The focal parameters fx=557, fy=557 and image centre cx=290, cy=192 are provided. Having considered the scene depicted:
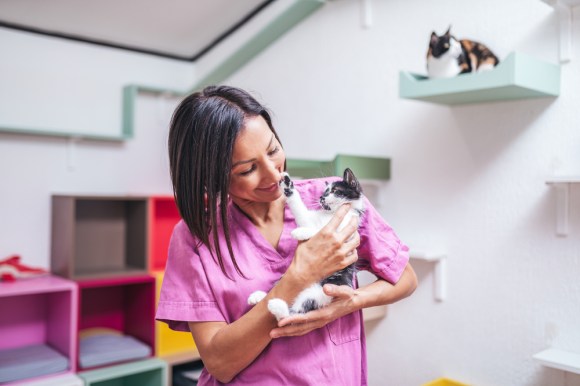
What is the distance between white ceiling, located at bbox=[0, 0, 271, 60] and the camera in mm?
2100

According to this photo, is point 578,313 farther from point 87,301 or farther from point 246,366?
point 87,301

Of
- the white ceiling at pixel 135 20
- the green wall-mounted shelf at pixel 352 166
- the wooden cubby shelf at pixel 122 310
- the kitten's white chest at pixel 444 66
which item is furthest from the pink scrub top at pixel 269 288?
the white ceiling at pixel 135 20

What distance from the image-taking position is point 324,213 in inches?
35.5

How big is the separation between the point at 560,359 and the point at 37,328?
72.4 inches

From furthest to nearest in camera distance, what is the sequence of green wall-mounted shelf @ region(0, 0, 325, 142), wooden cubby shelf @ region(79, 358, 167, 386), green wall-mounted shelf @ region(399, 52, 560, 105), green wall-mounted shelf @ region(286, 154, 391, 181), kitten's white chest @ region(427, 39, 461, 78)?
green wall-mounted shelf @ region(0, 0, 325, 142), wooden cubby shelf @ region(79, 358, 167, 386), green wall-mounted shelf @ region(286, 154, 391, 181), kitten's white chest @ region(427, 39, 461, 78), green wall-mounted shelf @ region(399, 52, 560, 105)

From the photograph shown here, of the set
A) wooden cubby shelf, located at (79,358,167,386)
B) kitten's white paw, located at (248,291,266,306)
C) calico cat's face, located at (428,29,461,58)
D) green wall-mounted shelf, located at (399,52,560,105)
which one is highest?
calico cat's face, located at (428,29,461,58)

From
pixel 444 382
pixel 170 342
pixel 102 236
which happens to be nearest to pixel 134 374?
pixel 170 342

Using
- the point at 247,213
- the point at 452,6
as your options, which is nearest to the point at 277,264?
the point at 247,213

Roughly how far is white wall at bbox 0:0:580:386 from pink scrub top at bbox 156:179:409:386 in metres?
0.37

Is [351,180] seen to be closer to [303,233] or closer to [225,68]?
[303,233]

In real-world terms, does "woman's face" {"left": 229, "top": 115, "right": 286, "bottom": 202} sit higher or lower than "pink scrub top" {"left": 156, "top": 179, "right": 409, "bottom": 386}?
higher

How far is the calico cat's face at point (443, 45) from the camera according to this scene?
138 centimetres

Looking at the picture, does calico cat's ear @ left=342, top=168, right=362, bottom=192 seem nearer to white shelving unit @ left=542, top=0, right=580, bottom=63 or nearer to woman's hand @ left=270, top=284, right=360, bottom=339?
woman's hand @ left=270, top=284, right=360, bottom=339

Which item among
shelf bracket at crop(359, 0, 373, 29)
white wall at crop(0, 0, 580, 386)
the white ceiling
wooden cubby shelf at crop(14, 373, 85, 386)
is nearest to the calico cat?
white wall at crop(0, 0, 580, 386)
